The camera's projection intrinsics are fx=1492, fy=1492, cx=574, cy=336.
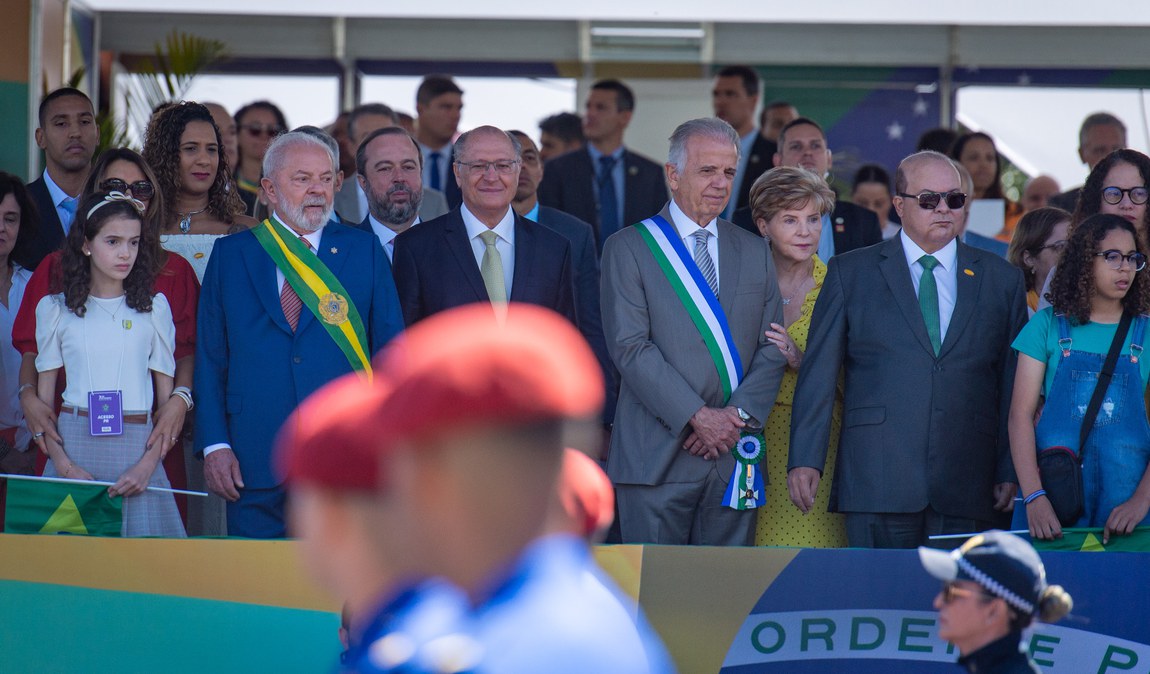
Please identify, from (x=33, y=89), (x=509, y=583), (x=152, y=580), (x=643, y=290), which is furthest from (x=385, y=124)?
(x=509, y=583)

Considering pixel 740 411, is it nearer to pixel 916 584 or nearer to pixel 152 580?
pixel 916 584

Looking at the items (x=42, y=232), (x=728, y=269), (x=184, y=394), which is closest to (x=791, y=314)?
(x=728, y=269)

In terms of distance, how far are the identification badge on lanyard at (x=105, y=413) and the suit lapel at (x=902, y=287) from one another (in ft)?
8.89

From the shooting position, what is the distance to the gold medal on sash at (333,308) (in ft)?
17.0

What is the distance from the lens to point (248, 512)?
505 cm

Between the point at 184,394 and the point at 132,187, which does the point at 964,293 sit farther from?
the point at 132,187

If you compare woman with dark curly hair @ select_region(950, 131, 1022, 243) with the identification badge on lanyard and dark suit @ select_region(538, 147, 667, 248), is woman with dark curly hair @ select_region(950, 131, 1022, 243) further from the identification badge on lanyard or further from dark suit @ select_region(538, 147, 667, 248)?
the identification badge on lanyard

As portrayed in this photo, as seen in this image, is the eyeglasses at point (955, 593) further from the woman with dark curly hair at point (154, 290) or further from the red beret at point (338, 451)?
the woman with dark curly hair at point (154, 290)

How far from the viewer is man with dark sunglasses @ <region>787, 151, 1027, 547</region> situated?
17.0ft

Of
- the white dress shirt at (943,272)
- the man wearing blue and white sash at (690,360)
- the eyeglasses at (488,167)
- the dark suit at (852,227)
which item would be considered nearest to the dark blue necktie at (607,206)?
the dark suit at (852,227)

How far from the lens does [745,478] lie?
5.23 meters

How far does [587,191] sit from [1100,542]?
3616 mm

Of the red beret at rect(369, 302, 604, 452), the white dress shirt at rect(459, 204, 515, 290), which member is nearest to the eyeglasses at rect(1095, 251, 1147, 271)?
the white dress shirt at rect(459, 204, 515, 290)

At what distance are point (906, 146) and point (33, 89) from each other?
19.4 feet
